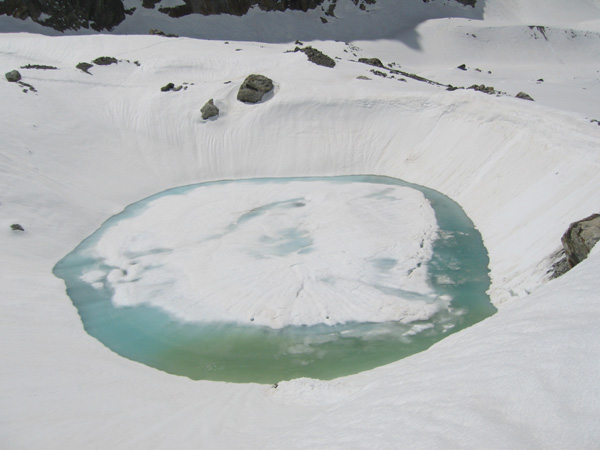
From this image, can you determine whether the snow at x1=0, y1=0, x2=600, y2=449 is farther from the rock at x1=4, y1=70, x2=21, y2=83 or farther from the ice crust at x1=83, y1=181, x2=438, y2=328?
the ice crust at x1=83, y1=181, x2=438, y2=328

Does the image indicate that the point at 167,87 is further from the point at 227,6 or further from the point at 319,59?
the point at 227,6

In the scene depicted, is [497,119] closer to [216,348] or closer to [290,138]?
[290,138]

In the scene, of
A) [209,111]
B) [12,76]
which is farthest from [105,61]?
[209,111]

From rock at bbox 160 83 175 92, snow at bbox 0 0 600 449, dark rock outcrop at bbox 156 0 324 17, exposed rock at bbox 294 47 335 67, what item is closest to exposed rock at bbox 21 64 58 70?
snow at bbox 0 0 600 449

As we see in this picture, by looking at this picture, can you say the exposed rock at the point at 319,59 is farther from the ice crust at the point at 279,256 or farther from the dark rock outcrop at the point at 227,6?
the dark rock outcrop at the point at 227,6

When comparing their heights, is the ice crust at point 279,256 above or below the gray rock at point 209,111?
below

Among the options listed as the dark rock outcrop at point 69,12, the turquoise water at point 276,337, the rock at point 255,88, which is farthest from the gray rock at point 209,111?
the dark rock outcrop at point 69,12
